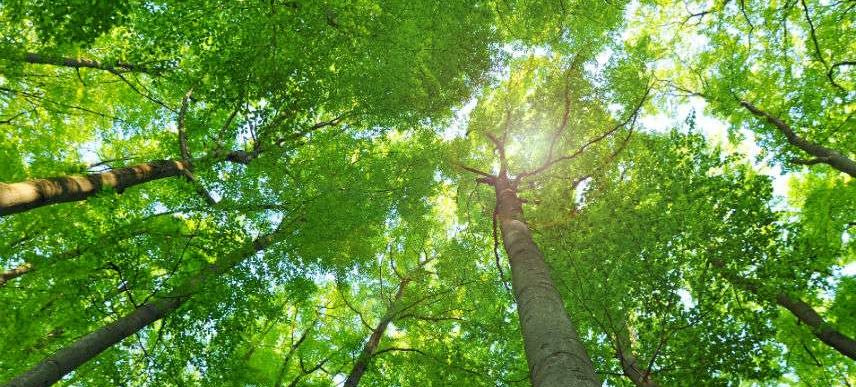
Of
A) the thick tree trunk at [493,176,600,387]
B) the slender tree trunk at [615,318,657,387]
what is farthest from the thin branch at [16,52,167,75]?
the slender tree trunk at [615,318,657,387]

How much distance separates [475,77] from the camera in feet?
32.6

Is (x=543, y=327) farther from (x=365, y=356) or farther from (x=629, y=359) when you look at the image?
(x=365, y=356)

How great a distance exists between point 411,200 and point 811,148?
29.9 feet

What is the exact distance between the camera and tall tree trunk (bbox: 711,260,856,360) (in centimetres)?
547

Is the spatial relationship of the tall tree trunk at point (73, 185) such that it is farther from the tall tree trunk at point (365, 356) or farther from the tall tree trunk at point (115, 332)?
the tall tree trunk at point (365, 356)

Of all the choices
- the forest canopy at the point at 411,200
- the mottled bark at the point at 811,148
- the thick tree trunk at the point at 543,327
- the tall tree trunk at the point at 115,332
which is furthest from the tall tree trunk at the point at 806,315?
the tall tree trunk at the point at 115,332

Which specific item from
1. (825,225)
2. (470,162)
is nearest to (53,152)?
(470,162)

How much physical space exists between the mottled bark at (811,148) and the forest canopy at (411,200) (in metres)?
0.08

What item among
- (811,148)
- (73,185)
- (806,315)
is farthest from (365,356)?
(811,148)

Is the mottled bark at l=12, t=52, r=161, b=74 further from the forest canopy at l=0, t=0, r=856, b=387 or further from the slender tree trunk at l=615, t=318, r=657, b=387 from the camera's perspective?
the slender tree trunk at l=615, t=318, r=657, b=387

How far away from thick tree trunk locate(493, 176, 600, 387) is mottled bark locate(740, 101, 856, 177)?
24.7 feet

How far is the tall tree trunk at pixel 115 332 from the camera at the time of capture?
488 cm

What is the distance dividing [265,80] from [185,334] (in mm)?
4174

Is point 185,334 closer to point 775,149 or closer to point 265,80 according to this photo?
point 265,80
